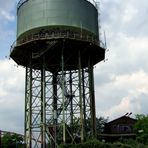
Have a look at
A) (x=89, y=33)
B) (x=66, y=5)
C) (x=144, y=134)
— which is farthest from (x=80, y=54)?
(x=144, y=134)

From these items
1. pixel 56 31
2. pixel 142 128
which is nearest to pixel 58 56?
pixel 56 31

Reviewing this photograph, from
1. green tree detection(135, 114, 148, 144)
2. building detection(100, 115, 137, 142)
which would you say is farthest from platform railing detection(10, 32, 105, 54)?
building detection(100, 115, 137, 142)

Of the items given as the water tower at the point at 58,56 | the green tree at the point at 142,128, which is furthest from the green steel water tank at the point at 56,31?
the green tree at the point at 142,128

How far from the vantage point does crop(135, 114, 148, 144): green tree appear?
58156 mm

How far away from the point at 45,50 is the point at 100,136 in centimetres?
2103

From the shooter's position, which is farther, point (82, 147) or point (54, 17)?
point (54, 17)

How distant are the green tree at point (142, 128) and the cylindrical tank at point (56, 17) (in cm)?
1814

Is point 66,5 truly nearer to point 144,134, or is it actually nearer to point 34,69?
point 34,69

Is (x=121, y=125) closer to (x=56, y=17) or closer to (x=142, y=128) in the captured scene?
(x=142, y=128)

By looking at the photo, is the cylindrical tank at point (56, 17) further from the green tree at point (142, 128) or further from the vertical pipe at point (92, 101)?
the green tree at point (142, 128)

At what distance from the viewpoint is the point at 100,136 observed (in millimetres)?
61000

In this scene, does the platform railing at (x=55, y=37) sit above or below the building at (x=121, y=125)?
above

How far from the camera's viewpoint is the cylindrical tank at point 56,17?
4469 cm

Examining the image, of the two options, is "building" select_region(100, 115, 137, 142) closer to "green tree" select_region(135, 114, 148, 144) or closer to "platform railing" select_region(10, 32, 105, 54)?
"green tree" select_region(135, 114, 148, 144)
